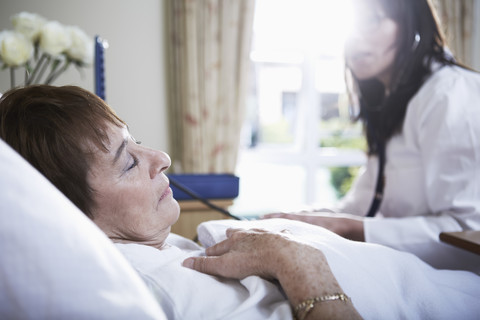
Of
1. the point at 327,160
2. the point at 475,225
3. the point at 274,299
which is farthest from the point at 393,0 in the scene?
the point at 327,160

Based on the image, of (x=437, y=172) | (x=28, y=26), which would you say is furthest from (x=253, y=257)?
(x=28, y=26)

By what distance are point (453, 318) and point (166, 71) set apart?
106 inches

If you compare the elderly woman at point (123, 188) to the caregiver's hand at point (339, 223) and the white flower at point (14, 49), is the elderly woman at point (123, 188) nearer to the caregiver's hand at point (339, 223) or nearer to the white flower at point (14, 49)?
the caregiver's hand at point (339, 223)

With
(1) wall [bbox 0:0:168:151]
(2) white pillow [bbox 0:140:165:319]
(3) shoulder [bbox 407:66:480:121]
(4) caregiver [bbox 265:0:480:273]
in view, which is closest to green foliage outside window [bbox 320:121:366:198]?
(1) wall [bbox 0:0:168:151]

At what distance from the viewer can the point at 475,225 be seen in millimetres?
1099

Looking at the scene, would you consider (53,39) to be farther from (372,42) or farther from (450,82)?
(450,82)

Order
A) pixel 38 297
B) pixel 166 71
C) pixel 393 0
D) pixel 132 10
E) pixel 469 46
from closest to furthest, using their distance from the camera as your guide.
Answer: pixel 38 297
pixel 393 0
pixel 132 10
pixel 166 71
pixel 469 46

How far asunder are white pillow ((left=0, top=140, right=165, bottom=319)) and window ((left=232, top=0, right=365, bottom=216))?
2.95 meters

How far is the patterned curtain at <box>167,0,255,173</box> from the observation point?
2945 mm

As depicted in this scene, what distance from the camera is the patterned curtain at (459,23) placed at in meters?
3.51

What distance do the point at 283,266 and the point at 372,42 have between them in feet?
3.42

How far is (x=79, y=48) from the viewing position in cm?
151

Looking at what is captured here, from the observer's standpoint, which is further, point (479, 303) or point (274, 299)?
point (479, 303)

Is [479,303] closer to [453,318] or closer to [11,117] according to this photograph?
[453,318]
